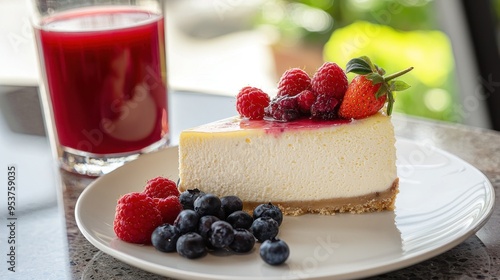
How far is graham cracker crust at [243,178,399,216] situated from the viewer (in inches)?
62.7

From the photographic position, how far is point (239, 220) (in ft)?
4.56

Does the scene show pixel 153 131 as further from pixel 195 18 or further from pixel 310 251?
pixel 195 18

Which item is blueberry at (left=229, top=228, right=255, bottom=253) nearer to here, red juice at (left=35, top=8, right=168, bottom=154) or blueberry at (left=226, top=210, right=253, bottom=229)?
blueberry at (left=226, top=210, right=253, bottom=229)

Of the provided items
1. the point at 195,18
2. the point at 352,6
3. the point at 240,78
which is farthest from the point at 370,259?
the point at 195,18

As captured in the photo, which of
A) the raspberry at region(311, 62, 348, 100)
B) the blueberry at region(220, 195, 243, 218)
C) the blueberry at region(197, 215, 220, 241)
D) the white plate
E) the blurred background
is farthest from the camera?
the blurred background

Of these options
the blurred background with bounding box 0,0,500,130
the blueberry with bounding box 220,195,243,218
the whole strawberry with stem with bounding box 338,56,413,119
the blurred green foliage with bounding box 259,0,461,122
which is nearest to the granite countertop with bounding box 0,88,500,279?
the blueberry with bounding box 220,195,243,218

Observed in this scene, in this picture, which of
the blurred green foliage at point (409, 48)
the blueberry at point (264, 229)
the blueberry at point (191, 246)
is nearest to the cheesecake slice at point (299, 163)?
the blueberry at point (264, 229)

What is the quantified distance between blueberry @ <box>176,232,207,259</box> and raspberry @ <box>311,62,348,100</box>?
465 millimetres

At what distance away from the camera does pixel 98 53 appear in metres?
1.82

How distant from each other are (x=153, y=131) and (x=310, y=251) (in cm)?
78

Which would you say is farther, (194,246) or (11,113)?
(11,113)

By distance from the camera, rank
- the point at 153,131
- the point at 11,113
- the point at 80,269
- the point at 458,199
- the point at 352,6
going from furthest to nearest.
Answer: the point at 352,6 → the point at 11,113 → the point at 153,131 → the point at 458,199 → the point at 80,269

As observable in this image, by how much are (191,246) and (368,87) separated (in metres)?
0.53

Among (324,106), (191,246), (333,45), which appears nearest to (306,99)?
(324,106)
